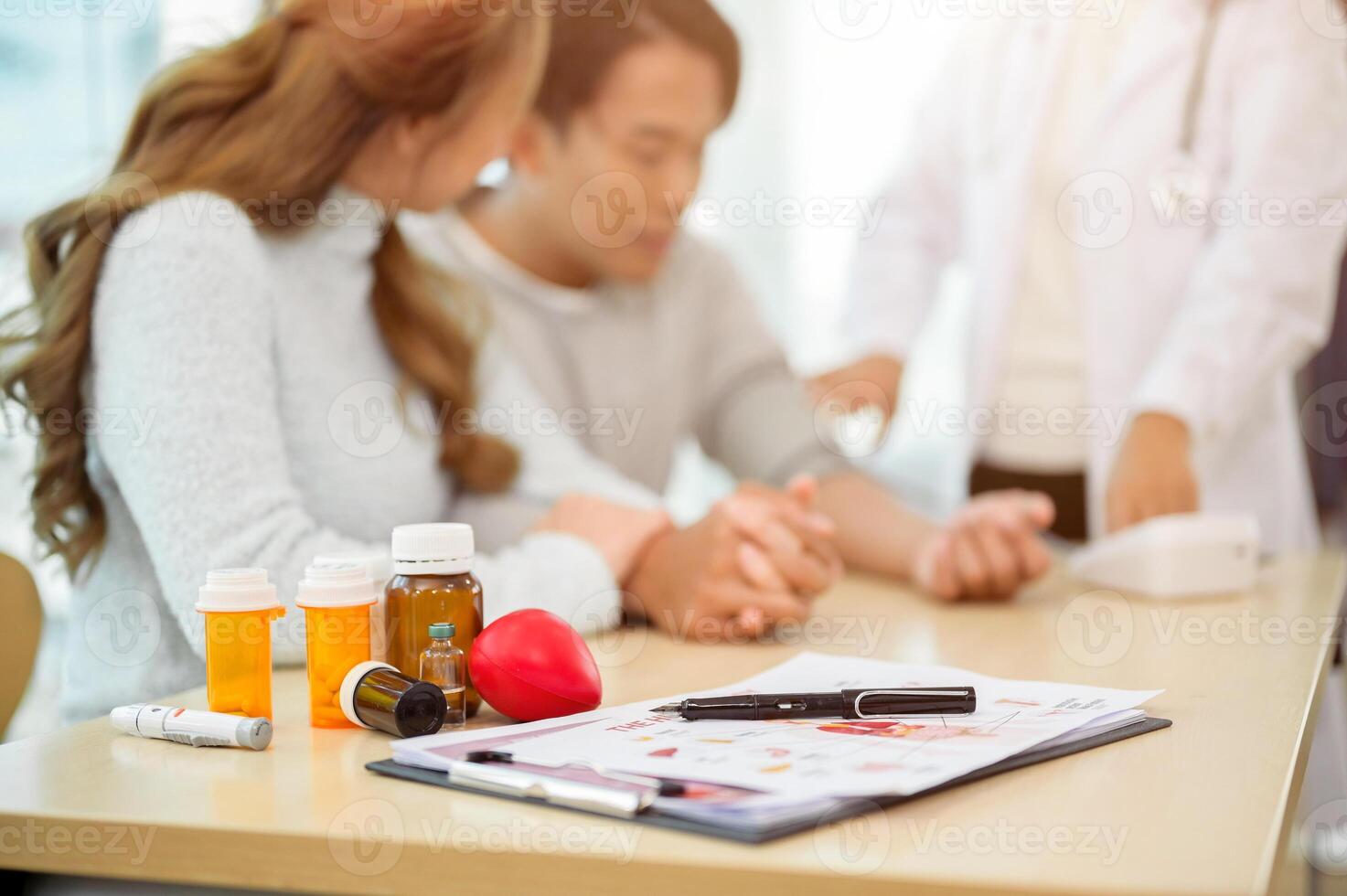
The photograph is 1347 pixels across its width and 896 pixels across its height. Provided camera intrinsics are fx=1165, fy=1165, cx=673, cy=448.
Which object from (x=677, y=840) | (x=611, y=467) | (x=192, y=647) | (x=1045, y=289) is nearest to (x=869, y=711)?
(x=677, y=840)

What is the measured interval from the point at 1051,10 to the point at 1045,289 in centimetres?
38

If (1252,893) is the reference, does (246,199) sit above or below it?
above

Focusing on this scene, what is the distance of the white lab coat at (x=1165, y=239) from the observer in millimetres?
1348

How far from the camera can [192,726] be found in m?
0.57

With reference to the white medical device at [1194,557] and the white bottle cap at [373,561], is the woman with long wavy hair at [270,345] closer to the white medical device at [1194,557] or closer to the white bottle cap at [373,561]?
the white bottle cap at [373,561]

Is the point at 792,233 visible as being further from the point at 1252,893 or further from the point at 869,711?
the point at 1252,893

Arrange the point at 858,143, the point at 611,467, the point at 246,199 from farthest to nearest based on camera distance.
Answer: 1. the point at 858,143
2. the point at 611,467
3. the point at 246,199

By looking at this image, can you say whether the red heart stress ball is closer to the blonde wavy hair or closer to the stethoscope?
the blonde wavy hair

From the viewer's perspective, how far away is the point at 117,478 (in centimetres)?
73

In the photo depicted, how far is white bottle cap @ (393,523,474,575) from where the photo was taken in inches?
23.8

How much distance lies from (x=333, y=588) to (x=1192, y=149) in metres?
1.26

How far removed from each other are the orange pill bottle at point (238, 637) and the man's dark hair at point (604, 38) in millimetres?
898

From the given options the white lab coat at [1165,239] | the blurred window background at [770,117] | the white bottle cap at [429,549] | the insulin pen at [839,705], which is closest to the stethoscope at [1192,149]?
the white lab coat at [1165,239]

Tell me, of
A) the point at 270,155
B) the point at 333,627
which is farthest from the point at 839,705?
the point at 270,155
